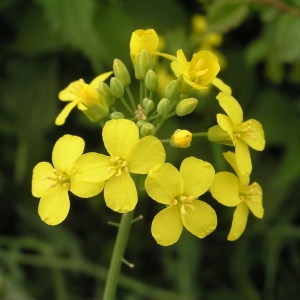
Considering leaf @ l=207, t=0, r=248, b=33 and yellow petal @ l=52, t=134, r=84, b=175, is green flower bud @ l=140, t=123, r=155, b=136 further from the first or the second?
leaf @ l=207, t=0, r=248, b=33

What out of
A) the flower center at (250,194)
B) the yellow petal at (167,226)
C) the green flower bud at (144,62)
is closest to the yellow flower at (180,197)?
the yellow petal at (167,226)

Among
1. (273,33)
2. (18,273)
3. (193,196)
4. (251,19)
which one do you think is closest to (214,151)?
(273,33)

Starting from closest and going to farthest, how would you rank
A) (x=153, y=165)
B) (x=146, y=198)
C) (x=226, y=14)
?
(x=153, y=165)
(x=226, y=14)
(x=146, y=198)

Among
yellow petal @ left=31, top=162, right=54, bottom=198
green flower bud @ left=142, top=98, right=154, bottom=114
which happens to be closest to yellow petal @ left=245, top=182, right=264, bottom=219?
green flower bud @ left=142, top=98, right=154, bottom=114

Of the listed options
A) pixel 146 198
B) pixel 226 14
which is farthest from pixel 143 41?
pixel 146 198

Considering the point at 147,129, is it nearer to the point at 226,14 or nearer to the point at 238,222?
the point at 238,222

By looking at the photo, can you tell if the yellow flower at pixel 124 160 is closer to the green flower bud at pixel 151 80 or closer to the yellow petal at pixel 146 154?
the yellow petal at pixel 146 154
